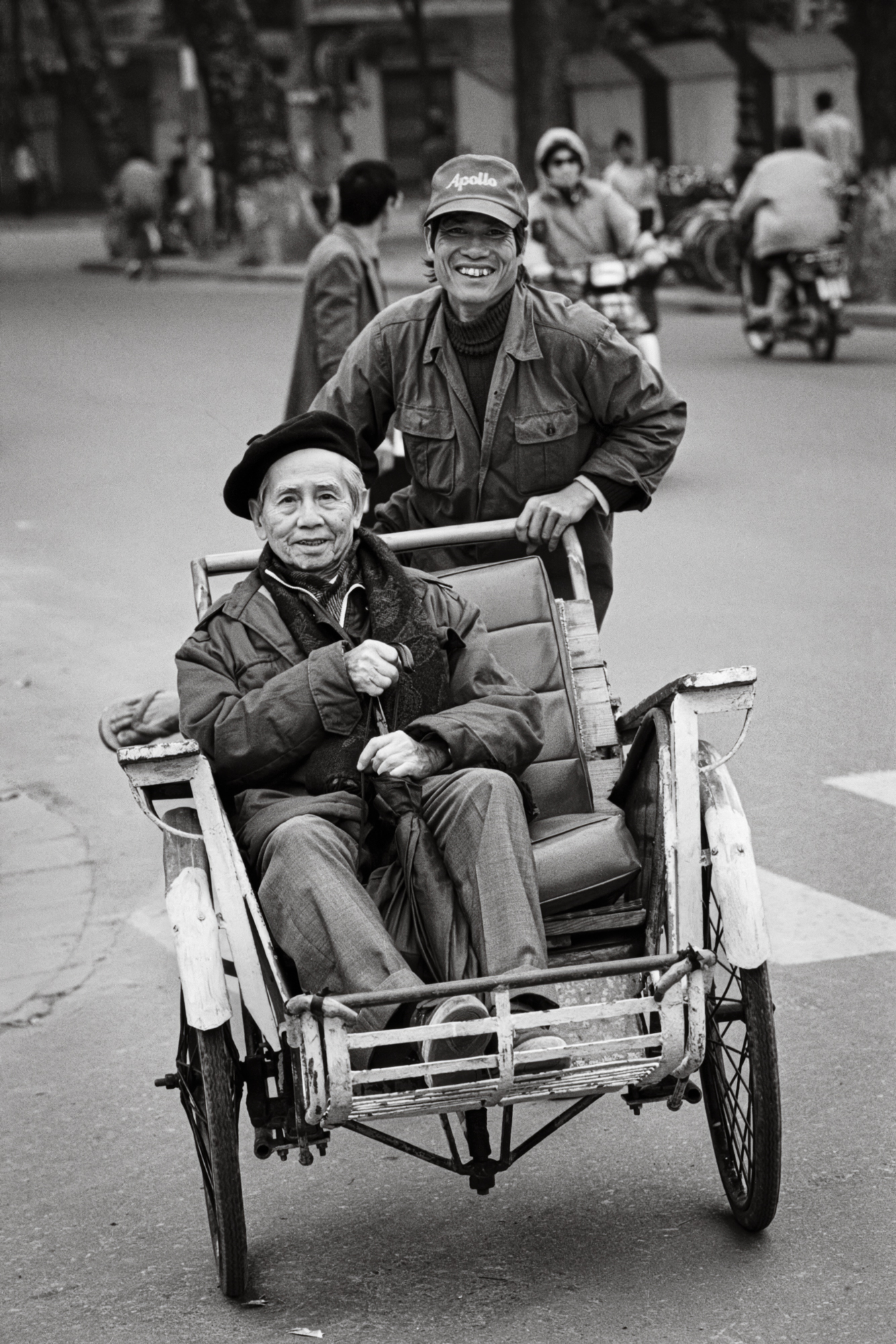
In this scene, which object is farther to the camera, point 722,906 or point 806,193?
point 806,193

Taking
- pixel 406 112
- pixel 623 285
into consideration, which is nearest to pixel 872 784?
pixel 623 285

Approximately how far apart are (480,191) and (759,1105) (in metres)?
2.27

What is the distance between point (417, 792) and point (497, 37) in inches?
2240

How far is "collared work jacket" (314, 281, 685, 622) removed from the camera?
16.8 feet

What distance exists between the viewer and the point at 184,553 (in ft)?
36.2

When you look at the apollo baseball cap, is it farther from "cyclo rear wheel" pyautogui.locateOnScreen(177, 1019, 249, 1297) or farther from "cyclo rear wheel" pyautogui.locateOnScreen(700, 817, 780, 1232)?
"cyclo rear wheel" pyautogui.locateOnScreen(177, 1019, 249, 1297)

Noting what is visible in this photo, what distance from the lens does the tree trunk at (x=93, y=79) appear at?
41.9m

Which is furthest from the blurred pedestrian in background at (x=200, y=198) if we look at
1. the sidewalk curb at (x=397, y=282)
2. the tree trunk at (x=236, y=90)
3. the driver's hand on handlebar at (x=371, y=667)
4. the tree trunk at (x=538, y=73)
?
the driver's hand on handlebar at (x=371, y=667)

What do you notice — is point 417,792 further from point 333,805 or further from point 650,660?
point 650,660

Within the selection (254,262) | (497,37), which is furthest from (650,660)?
(497,37)

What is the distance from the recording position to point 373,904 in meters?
3.82

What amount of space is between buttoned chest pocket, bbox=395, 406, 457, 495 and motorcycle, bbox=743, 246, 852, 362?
41.2ft

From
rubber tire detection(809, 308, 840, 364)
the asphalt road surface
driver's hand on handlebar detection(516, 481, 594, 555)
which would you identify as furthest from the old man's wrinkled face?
rubber tire detection(809, 308, 840, 364)

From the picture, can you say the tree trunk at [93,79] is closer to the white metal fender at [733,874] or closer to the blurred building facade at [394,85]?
the blurred building facade at [394,85]
